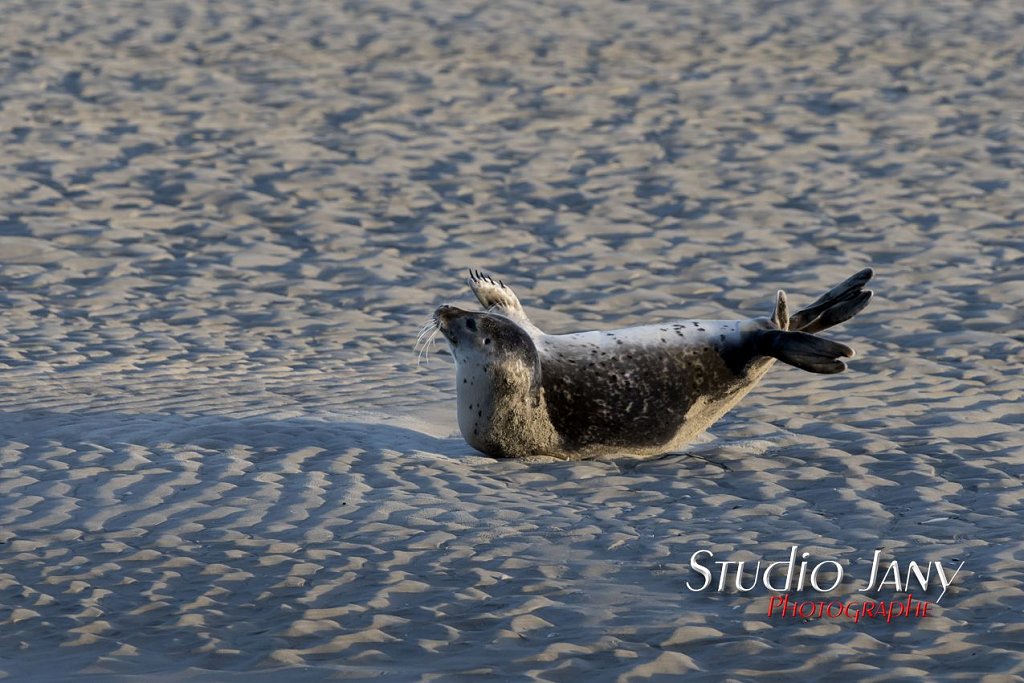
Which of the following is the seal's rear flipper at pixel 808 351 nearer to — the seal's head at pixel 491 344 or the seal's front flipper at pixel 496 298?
the seal's head at pixel 491 344

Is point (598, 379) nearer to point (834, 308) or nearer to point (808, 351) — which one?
point (808, 351)

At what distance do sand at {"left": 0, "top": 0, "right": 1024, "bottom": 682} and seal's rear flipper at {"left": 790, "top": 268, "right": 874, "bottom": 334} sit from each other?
51 centimetres

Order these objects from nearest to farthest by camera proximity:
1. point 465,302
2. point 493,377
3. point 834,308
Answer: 1. point 493,377
2. point 834,308
3. point 465,302

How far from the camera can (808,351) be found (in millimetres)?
6059

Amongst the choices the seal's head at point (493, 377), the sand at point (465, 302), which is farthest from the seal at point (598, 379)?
the sand at point (465, 302)

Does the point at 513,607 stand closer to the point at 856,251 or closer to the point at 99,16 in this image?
the point at 856,251

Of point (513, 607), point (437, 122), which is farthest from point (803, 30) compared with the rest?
point (513, 607)

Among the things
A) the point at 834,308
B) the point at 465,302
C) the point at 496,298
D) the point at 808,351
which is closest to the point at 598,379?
the point at 496,298

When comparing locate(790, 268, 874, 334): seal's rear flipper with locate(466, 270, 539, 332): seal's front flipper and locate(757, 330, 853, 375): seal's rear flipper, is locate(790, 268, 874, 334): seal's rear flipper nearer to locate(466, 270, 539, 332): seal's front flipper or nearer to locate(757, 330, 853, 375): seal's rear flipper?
locate(757, 330, 853, 375): seal's rear flipper

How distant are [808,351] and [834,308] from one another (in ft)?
1.49

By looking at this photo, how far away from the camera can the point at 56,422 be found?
6.80 metres

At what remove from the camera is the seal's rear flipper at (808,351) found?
19.7 feet

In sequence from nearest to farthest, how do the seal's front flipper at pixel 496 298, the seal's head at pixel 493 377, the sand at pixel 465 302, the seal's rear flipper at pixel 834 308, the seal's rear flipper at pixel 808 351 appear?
the sand at pixel 465 302, the seal's rear flipper at pixel 808 351, the seal's head at pixel 493 377, the seal's rear flipper at pixel 834 308, the seal's front flipper at pixel 496 298

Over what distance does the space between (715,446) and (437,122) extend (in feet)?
20.1
